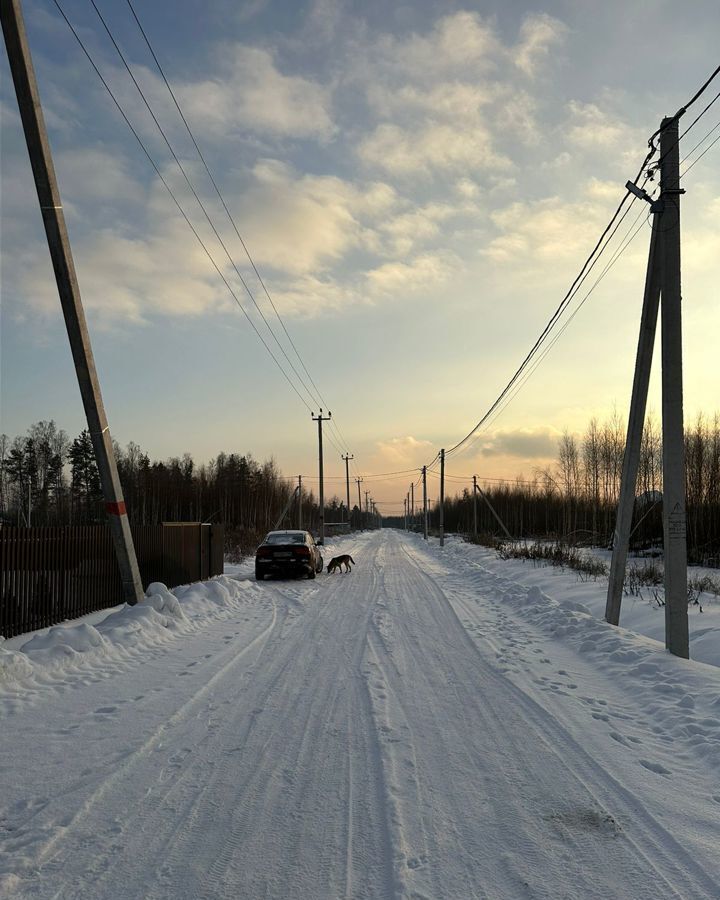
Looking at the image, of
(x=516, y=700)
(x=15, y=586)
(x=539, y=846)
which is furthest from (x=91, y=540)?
(x=539, y=846)

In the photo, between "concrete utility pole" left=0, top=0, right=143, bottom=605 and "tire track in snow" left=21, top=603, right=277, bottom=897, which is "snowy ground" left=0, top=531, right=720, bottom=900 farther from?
"concrete utility pole" left=0, top=0, right=143, bottom=605

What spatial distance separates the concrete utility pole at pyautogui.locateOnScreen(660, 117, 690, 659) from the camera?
26.2ft

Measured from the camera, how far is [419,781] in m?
4.25

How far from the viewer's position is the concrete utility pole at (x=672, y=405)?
8000 millimetres

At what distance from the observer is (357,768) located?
14.6 ft

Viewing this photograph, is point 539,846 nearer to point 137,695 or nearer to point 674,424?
point 137,695

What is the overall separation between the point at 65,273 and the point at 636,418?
29.2ft

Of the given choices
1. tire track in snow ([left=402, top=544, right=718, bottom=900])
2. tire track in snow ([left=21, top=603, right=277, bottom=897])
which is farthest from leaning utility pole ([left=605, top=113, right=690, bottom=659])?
tire track in snow ([left=21, top=603, right=277, bottom=897])

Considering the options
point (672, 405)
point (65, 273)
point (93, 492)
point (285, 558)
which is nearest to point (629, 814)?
point (672, 405)

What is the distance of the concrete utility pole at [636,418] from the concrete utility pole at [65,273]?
787 cm

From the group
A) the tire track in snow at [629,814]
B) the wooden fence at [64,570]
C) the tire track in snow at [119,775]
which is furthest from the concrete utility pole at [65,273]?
the tire track in snow at [629,814]

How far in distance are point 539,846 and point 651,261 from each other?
26.5 feet

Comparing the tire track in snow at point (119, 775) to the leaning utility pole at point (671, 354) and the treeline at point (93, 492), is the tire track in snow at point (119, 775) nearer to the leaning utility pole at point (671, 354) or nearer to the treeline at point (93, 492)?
the leaning utility pole at point (671, 354)

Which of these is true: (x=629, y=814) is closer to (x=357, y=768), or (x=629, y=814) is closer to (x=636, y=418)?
(x=357, y=768)
